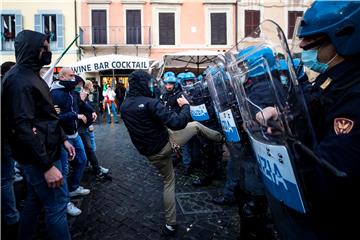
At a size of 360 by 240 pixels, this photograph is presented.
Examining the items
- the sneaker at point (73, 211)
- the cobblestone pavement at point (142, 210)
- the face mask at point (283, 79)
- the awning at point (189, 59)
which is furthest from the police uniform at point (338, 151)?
the awning at point (189, 59)

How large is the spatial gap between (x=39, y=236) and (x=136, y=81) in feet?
6.59

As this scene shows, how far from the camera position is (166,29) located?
22.6 m

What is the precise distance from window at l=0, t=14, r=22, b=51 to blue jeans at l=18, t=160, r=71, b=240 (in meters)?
21.8

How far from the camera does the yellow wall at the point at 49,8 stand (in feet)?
70.0

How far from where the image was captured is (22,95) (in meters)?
2.35

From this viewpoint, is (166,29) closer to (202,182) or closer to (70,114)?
(202,182)

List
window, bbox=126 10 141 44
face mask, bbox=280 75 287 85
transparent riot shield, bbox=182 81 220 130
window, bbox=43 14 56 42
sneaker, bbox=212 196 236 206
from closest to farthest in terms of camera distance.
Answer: face mask, bbox=280 75 287 85, sneaker, bbox=212 196 236 206, transparent riot shield, bbox=182 81 220 130, window, bbox=43 14 56 42, window, bbox=126 10 141 44

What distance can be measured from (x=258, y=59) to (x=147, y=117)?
2.23 meters

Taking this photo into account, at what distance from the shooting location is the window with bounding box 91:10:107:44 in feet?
73.0

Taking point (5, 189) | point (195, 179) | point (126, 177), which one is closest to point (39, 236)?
point (5, 189)

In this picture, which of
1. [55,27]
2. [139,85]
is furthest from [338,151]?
[55,27]

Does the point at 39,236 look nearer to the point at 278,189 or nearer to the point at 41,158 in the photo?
the point at 41,158

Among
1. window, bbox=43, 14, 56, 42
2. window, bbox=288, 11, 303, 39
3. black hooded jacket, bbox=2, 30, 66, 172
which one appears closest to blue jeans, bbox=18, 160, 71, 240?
black hooded jacket, bbox=2, 30, 66, 172

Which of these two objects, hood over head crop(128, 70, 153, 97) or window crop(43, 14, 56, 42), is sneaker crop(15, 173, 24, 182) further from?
window crop(43, 14, 56, 42)
